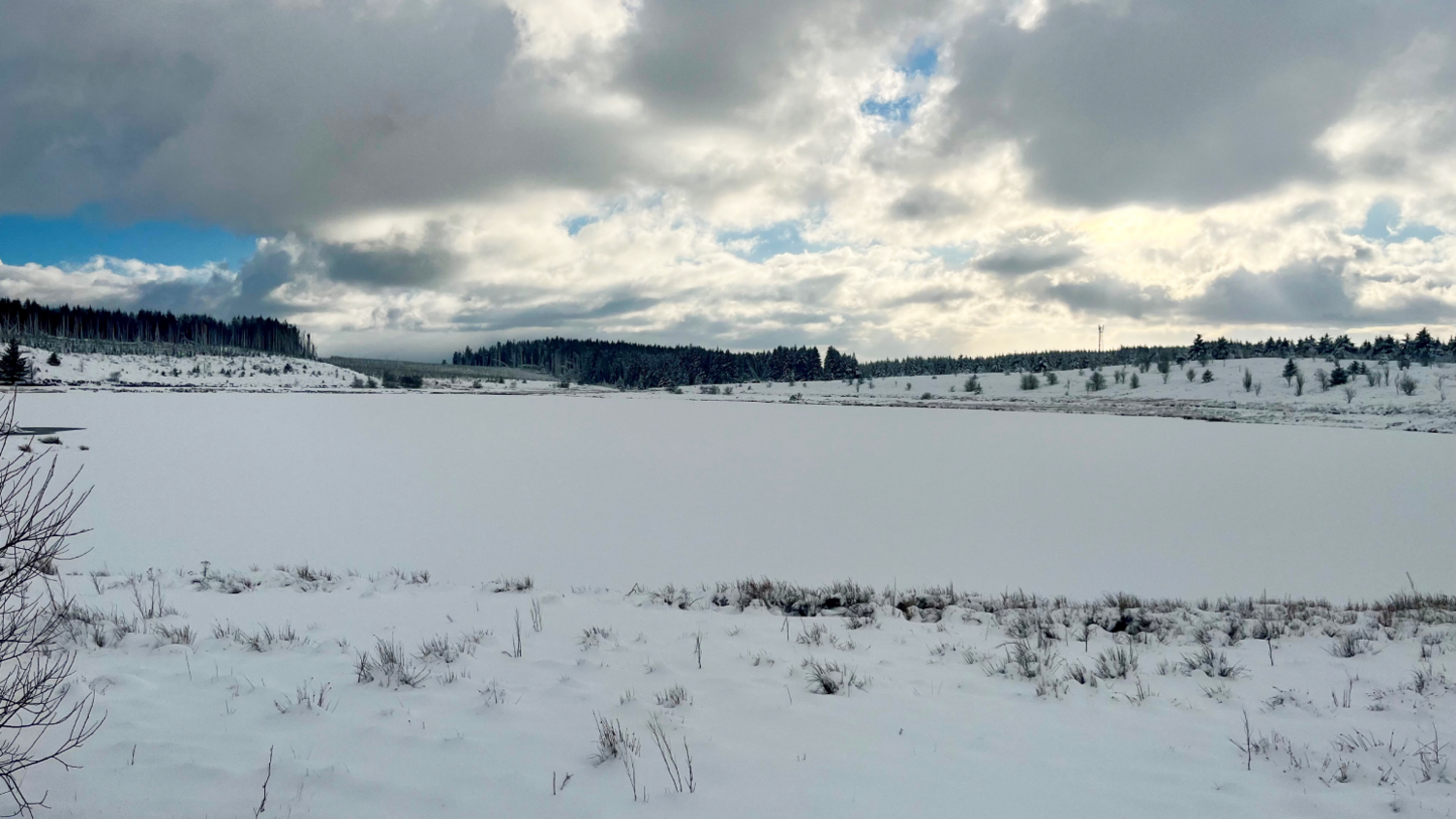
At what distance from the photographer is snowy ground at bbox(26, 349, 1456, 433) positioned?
41.9m

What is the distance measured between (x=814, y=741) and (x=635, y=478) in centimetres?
1842

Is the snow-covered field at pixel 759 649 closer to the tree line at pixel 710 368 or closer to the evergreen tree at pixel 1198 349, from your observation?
the evergreen tree at pixel 1198 349

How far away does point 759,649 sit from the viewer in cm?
667

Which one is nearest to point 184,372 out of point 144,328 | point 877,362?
point 144,328

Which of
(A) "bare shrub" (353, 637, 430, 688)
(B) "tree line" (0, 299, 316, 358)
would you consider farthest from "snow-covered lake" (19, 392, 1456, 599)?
(B) "tree line" (0, 299, 316, 358)

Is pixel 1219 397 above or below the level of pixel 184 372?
below

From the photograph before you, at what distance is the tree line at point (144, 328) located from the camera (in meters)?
124

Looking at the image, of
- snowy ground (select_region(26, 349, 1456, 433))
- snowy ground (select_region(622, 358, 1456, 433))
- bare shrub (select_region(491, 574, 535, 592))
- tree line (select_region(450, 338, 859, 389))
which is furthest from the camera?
tree line (select_region(450, 338, 859, 389))

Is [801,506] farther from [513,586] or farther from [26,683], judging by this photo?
[26,683]

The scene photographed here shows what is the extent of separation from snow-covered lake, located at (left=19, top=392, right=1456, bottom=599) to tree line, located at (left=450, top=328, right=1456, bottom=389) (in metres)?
47.1

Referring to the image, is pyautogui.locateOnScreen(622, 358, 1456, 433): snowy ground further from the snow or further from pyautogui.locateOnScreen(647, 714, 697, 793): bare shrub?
the snow

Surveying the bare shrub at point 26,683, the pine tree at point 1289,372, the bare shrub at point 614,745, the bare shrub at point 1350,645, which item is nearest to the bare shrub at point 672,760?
the bare shrub at point 614,745

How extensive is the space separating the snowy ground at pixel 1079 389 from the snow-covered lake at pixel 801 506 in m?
9.79

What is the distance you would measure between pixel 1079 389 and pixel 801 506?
60.6 m
